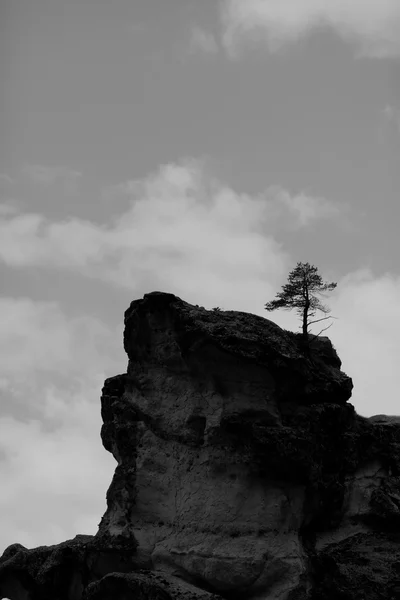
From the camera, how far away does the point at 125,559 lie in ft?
87.9

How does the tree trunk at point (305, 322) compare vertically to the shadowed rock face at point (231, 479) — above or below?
above

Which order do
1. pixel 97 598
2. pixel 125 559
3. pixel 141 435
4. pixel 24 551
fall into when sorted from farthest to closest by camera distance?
pixel 24 551 < pixel 141 435 < pixel 125 559 < pixel 97 598

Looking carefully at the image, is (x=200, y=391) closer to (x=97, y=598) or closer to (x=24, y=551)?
(x=97, y=598)

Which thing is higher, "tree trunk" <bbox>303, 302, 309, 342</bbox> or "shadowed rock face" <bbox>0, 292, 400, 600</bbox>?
"tree trunk" <bbox>303, 302, 309, 342</bbox>

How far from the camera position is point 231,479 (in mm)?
26141

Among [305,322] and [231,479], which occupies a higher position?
[305,322]

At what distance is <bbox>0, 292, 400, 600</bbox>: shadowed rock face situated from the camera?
24.9m

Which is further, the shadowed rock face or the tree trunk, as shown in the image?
the tree trunk

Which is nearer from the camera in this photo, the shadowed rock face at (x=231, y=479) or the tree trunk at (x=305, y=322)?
the shadowed rock face at (x=231, y=479)

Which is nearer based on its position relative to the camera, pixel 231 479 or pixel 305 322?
pixel 231 479

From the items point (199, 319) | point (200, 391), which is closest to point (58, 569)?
point (200, 391)

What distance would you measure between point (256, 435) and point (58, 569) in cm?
902

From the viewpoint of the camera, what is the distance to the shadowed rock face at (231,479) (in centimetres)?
2486

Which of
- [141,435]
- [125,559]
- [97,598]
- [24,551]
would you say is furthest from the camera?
[24,551]
